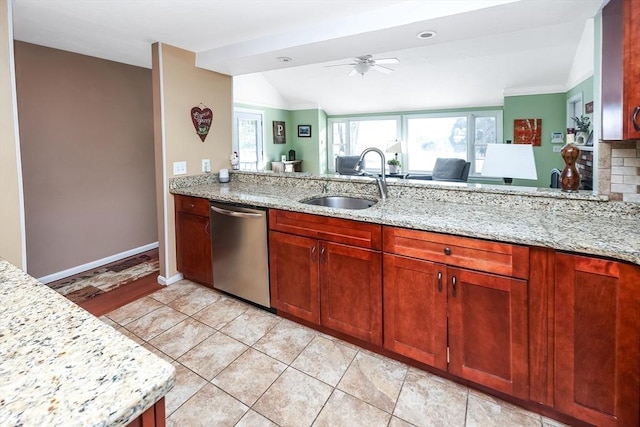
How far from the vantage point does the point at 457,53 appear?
4.94 m

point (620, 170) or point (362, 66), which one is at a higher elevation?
point (362, 66)

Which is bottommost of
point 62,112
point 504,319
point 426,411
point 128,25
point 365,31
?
point 426,411

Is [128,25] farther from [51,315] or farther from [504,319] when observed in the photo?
[504,319]

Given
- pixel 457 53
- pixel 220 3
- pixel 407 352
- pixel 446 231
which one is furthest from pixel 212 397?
pixel 457 53

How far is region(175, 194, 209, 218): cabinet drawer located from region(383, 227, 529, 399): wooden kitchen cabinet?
1.59 metres

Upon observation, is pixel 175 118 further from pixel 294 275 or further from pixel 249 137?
pixel 249 137

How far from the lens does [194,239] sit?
2.93m

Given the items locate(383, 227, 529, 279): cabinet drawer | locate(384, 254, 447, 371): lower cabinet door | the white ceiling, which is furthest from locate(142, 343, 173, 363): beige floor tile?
the white ceiling

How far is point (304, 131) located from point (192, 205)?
5907 mm

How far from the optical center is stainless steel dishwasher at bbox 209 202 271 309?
7.97ft

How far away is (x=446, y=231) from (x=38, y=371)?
5.03ft

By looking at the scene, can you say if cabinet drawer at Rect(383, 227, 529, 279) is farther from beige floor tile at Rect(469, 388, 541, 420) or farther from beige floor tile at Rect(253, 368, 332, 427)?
beige floor tile at Rect(253, 368, 332, 427)

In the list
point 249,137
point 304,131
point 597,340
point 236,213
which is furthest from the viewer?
point 304,131

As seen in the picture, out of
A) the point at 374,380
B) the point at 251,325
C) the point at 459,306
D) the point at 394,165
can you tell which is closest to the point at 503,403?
the point at 459,306
